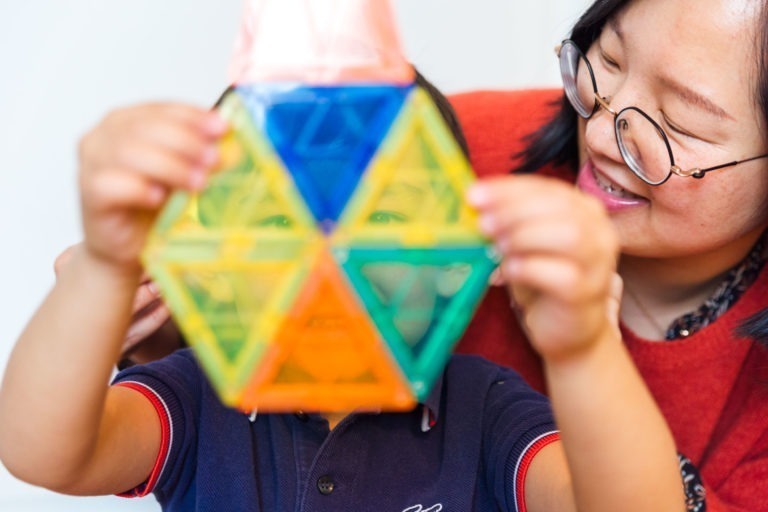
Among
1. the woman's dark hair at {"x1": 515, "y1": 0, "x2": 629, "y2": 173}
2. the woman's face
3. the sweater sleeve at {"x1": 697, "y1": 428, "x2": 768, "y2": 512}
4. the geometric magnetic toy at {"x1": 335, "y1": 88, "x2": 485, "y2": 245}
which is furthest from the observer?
the woman's dark hair at {"x1": 515, "y1": 0, "x2": 629, "y2": 173}

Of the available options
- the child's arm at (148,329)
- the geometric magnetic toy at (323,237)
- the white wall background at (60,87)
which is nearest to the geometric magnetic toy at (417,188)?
the geometric magnetic toy at (323,237)

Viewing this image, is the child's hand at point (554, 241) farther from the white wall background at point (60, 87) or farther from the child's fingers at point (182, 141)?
the white wall background at point (60, 87)

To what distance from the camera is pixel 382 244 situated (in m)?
0.39

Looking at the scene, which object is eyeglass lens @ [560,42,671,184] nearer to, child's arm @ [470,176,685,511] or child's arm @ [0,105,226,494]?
child's arm @ [470,176,685,511]

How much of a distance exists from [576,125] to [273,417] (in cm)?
44

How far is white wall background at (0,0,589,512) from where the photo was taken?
97 cm

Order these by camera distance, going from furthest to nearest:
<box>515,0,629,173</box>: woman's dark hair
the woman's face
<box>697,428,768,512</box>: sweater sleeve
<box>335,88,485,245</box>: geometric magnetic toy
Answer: <box>515,0,629,173</box>: woman's dark hair
<box>697,428,768,512</box>: sweater sleeve
the woman's face
<box>335,88,485,245</box>: geometric magnetic toy

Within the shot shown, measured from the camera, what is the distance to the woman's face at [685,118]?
649mm

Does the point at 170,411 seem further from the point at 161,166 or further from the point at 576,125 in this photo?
the point at 576,125

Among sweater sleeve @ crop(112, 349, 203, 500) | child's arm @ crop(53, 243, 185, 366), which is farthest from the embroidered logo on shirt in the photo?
child's arm @ crop(53, 243, 185, 366)

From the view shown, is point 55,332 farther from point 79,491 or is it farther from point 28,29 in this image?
point 28,29

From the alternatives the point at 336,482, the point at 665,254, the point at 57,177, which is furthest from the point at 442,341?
the point at 57,177

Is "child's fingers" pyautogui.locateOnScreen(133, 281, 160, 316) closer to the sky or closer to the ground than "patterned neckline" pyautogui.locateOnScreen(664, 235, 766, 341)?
closer to the sky

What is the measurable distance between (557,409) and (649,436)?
0.20 ft
